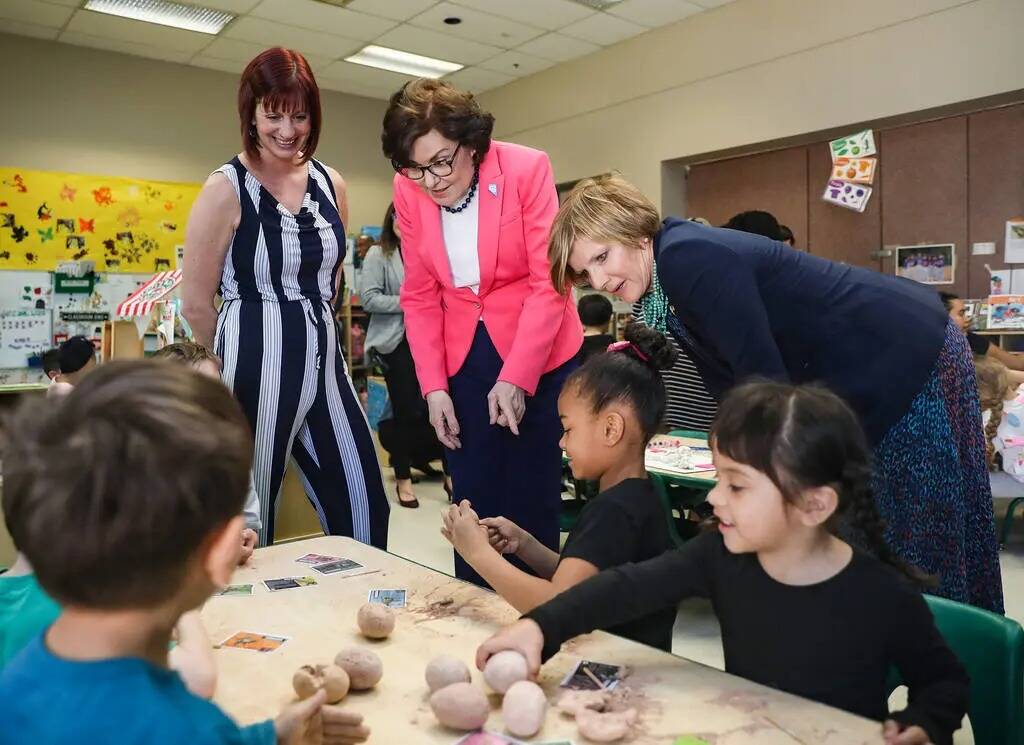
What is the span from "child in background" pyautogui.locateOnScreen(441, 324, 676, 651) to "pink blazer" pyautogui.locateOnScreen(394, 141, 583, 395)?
1.04ft

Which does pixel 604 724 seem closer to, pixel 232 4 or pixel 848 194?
pixel 848 194

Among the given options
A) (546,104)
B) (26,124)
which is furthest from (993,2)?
(26,124)

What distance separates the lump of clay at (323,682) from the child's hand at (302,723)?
0.06 metres

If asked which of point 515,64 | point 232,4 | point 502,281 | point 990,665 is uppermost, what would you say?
point 515,64

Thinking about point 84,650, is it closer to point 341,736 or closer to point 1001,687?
point 341,736

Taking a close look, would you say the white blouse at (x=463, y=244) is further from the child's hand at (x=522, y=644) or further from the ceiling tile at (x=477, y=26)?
the ceiling tile at (x=477, y=26)

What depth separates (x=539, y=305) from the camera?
1.91m

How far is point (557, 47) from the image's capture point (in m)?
6.66

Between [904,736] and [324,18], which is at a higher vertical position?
[324,18]

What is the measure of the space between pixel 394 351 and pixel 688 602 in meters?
2.47

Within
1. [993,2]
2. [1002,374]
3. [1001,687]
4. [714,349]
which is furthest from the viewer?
[993,2]

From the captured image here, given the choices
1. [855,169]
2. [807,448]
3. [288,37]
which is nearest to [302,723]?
[807,448]

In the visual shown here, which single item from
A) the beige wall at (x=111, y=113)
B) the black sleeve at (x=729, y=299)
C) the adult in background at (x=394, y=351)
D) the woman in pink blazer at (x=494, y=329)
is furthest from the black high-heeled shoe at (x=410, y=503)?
the beige wall at (x=111, y=113)

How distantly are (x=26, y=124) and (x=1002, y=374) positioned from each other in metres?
6.64
